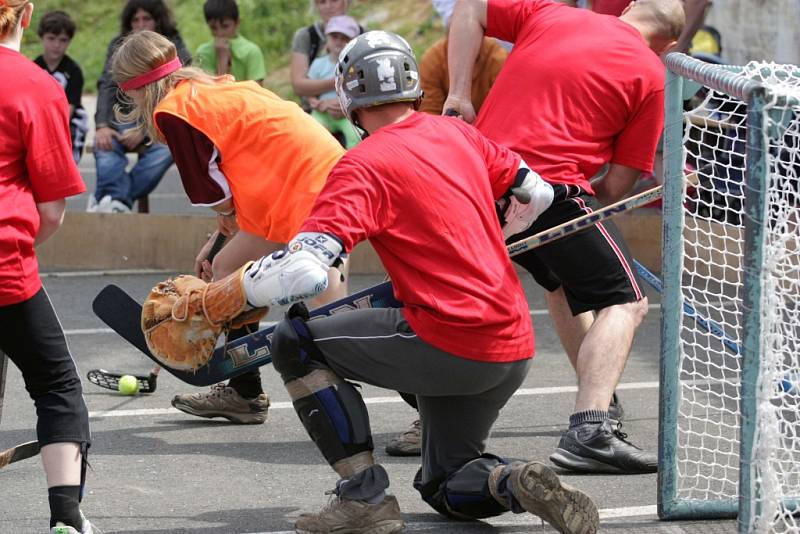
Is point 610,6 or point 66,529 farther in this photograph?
point 610,6

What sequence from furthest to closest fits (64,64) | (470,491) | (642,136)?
1. (64,64)
2. (642,136)
3. (470,491)

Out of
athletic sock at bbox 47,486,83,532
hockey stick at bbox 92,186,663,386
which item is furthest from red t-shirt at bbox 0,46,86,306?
hockey stick at bbox 92,186,663,386

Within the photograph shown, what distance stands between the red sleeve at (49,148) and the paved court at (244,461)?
1.09 metres

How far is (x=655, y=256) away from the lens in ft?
28.7

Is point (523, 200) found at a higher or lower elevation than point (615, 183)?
higher

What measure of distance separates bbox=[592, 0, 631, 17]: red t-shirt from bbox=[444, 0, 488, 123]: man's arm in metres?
1.76

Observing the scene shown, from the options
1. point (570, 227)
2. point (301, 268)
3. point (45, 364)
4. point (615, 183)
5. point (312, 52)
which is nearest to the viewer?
point (301, 268)

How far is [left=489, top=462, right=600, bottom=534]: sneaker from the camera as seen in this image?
3803mm

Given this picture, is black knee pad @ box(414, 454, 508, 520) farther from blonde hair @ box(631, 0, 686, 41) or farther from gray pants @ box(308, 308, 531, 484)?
blonde hair @ box(631, 0, 686, 41)

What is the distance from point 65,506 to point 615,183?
2.42 meters

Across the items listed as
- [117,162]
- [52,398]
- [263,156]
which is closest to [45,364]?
[52,398]

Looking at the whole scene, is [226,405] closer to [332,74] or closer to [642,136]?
[642,136]

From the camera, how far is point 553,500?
3805 mm

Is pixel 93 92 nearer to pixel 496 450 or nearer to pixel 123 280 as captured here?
pixel 123 280
